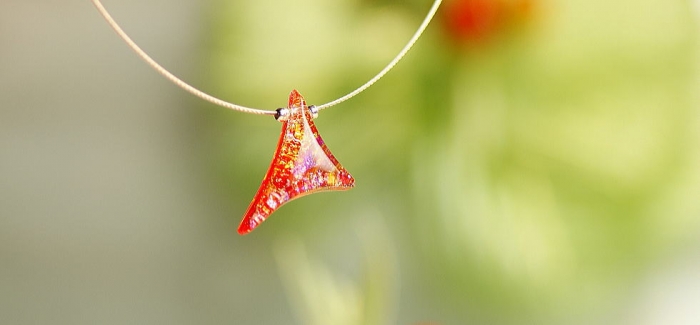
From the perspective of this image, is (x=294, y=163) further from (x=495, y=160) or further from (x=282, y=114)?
(x=495, y=160)

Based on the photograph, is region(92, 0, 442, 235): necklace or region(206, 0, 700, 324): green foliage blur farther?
region(206, 0, 700, 324): green foliage blur

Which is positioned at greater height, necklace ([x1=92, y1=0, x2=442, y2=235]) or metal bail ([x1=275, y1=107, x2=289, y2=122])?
metal bail ([x1=275, y1=107, x2=289, y2=122])

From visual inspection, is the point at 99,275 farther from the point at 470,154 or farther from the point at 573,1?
the point at 573,1

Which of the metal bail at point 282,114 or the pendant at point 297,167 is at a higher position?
the metal bail at point 282,114

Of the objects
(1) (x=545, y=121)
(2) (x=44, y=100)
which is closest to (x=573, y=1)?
(1) (x=545, y=121)

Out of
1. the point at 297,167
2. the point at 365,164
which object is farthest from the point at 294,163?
the point at 365,164

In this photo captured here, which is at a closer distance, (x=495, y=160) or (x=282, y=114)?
(x=282, y=114)
